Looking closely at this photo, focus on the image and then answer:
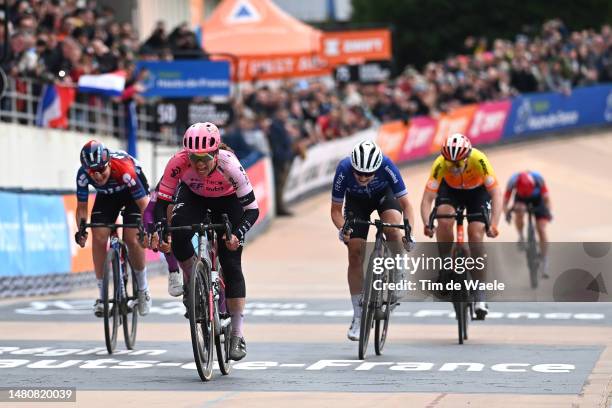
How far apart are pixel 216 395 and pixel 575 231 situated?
20.3 metres

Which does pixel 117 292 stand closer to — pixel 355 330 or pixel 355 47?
pixel 355 330

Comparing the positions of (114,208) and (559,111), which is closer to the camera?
(114,208)

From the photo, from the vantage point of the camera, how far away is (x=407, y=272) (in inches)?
515

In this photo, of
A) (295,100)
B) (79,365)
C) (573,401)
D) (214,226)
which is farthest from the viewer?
(295,100)

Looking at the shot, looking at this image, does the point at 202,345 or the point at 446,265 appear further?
the point at 446,265

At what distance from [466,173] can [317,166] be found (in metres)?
19.5

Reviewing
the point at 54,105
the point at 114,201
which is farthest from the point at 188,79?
the point at 114,201

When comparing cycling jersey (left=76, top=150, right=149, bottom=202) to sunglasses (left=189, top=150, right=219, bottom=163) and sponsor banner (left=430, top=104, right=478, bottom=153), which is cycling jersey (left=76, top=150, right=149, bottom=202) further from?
sponsor banner (left=430, top=104, right=478, bottom=153)

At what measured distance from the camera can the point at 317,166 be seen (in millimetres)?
33594

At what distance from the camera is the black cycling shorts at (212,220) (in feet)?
35.5

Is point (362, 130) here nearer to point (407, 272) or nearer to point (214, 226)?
point (407, 272)

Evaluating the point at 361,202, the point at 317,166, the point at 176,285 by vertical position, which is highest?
the point at 317,166

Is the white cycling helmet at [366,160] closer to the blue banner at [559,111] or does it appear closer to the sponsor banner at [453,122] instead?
the sponsor banner at [453,122]

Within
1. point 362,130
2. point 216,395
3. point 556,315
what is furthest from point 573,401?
point 362,130
